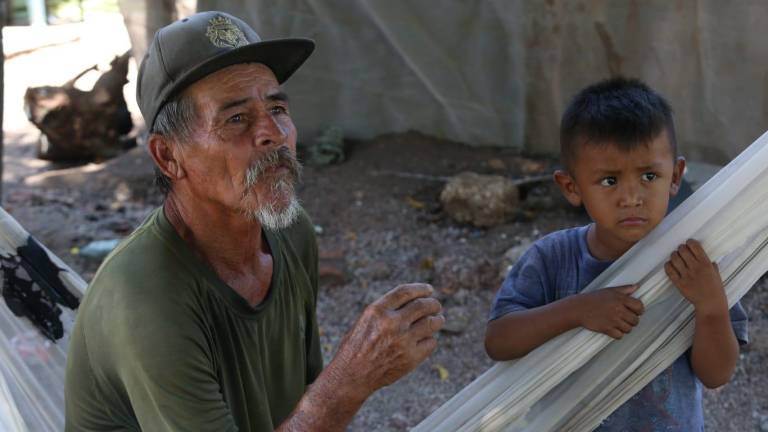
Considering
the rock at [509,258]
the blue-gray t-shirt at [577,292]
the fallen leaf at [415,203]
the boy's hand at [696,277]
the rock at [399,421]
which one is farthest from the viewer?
the fallen leaf at [415,203]

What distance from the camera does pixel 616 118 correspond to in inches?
71.2

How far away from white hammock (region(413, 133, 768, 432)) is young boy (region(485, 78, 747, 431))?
27mm

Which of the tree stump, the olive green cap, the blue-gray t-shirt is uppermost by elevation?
the olive green cap

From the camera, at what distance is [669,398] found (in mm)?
1833

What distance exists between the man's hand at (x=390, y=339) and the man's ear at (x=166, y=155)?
1.67 ft

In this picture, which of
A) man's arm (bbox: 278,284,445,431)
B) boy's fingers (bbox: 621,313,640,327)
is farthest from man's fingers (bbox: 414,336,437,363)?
boy's fingers (bbox: 621,313,640,327)

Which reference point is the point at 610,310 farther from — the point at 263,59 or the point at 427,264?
the point at 427,264

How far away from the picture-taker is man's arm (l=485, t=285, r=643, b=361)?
1768 mm

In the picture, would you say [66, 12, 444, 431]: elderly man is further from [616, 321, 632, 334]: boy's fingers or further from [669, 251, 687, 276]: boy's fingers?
[669, 251, 687, 276]: boy's fingers

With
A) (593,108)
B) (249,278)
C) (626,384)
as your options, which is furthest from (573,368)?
(249,278)

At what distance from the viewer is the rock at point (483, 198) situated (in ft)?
14.9

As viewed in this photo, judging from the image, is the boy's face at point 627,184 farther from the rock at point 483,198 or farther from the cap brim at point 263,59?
the rock at point 483,198

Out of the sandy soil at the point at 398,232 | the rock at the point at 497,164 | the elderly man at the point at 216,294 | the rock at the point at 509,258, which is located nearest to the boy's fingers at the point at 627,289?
the elderly man at the point at 216,294

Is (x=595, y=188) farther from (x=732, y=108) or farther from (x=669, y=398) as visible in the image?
(x=732, y=108)
